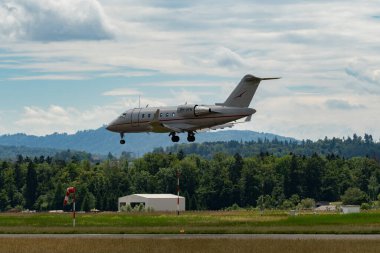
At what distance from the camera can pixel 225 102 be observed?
287 ft

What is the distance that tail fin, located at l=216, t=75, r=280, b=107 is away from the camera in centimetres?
8719

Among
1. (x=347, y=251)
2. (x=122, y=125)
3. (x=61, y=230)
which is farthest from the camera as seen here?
(x=122, y=125)

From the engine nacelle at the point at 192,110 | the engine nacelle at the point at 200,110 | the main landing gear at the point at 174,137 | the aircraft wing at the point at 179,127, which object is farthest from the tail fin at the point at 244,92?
the main landing gear at the point at 174,137

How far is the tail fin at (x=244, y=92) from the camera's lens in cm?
8719

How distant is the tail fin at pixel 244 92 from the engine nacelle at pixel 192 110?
1.95 meters

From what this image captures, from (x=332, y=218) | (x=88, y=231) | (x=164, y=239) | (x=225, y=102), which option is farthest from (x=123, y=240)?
(x=332, y=218)

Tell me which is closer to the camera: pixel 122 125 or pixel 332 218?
pixel 122 125

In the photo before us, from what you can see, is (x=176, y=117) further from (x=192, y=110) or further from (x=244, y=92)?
(x=244, y=92)

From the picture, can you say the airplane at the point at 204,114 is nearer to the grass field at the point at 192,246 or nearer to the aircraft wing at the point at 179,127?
the aircraft wing at the point at 179,127

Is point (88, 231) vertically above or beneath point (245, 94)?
beneath

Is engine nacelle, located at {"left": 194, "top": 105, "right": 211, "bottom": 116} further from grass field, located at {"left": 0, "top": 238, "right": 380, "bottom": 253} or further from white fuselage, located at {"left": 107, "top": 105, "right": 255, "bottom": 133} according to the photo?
grass field, located at {"left": 0, "top": 238, "right": 380, "bottom": 253}

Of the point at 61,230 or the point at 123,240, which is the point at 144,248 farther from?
the point at 61,230

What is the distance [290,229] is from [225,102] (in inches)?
524

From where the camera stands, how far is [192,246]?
2461 inches
